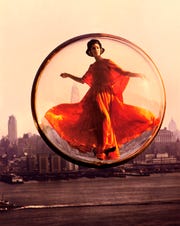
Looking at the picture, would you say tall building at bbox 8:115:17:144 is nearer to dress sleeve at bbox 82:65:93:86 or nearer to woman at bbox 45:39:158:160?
woman at bbox 45:39:158:160

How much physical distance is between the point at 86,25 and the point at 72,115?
0.66 meters

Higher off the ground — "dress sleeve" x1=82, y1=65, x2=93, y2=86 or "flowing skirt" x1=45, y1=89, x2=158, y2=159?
"dress sleeve" x1=82, y1=65, x2=93, y2=86

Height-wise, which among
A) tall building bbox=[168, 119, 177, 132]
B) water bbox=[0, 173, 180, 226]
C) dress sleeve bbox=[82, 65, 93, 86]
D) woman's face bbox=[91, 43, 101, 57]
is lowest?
water bbox=[0, 173, 180, 226]

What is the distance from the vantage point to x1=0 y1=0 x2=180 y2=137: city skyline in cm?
339

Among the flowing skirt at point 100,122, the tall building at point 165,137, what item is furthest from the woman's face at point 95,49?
the tall building at point 165,137

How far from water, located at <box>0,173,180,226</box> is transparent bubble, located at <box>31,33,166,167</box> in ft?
0.57

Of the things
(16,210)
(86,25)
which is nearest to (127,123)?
(86,25)

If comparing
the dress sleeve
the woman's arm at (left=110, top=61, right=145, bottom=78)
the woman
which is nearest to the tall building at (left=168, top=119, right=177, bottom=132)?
the woman

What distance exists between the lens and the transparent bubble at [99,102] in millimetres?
3371

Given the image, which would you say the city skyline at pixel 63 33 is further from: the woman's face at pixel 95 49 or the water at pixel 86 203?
the water at pixel 86 203

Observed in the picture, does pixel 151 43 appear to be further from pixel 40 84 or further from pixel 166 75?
pixel 40 84

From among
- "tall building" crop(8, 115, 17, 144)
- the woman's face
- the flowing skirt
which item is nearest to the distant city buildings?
"tall building" crop(8, 115, 17, 144)

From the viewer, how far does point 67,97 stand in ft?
11.0

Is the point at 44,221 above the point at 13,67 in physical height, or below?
below
